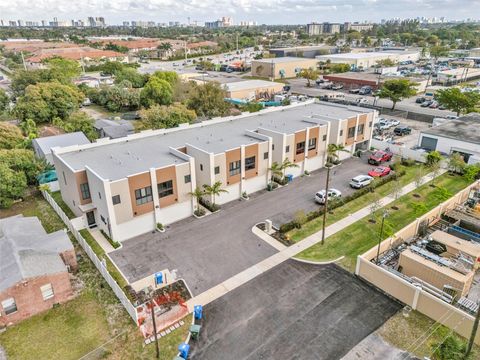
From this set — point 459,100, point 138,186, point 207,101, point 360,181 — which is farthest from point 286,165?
point 459,100

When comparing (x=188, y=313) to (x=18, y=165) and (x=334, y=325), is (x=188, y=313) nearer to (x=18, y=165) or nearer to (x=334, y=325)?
(x=334, y=325)

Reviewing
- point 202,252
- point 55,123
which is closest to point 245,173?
point 202,252

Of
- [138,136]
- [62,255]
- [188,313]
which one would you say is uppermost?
[138,136]

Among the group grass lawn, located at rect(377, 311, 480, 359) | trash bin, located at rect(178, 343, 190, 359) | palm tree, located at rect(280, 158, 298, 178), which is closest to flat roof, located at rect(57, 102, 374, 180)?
palm tree, located at rect(280, 158, 298, 178)

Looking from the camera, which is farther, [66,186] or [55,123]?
[55,123]

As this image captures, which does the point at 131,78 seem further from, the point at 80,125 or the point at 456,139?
the point at 456,139

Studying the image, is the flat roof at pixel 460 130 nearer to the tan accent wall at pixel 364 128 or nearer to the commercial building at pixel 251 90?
the tan accent wall at pixel 364 128
